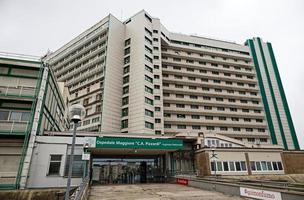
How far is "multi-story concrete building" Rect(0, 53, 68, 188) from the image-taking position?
51.4ft

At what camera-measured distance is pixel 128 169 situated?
26203 millimetres

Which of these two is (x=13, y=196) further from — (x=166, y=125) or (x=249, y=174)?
(x=166, y=125)

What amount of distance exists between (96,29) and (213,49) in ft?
111

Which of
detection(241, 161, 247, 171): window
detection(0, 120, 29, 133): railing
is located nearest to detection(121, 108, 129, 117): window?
detection(241, 161, 247, 171): window

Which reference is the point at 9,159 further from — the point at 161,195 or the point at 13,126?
the point at 161,195

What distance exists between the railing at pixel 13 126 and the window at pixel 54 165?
A: 135 inches

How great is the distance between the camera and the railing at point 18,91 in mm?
17075

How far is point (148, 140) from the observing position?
20.3 metres

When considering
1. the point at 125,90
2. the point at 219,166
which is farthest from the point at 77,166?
the point at 125,90

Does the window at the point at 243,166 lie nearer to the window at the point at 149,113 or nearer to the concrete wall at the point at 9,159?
the window at the point at 149,113

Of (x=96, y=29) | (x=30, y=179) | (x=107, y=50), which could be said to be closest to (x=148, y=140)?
(x=30, y=179)

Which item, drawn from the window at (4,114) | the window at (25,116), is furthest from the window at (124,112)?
the window at (4,114)

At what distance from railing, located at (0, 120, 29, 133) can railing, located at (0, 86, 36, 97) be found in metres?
2.48

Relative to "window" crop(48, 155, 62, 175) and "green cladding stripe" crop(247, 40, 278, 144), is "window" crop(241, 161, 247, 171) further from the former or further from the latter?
"green cladding stripe" crop(247, 40, 278, 144)
